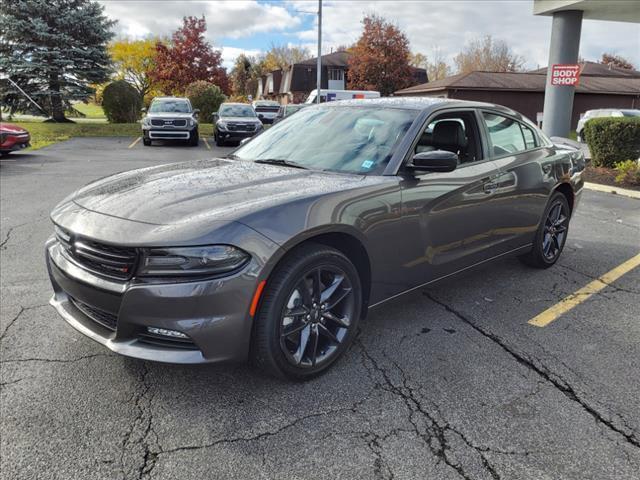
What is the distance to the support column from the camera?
14297 millimetres

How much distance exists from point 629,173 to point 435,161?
8.75 m

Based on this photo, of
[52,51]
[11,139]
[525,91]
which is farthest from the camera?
[525,91]

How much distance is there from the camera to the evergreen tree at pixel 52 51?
24.0 metres

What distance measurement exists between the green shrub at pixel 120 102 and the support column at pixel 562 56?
20604 millimetres

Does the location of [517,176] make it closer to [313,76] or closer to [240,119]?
[240,119]

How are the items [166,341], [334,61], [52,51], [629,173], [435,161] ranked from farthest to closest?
1. [334,61]
2. [52,51]
3. [629,173]
4. [435,161]
5. [166,341]

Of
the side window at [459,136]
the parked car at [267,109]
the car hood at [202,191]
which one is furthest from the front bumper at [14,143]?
the parked car at [267,109]

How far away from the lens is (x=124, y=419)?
103 inches

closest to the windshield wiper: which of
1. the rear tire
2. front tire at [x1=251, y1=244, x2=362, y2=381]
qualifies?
front tire at [x1=251, y1=244, x2=362, y2=381]

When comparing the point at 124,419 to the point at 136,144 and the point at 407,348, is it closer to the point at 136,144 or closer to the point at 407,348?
the point at 407,348

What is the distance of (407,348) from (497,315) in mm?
998

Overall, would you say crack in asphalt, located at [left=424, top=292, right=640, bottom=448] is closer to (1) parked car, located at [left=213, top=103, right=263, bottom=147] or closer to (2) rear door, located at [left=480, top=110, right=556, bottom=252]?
(2) rear door, located at [left=480, top=110, right=556, bottom=252]

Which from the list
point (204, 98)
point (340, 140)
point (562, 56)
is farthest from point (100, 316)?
point (204, 98)

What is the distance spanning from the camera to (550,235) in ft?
16.7
